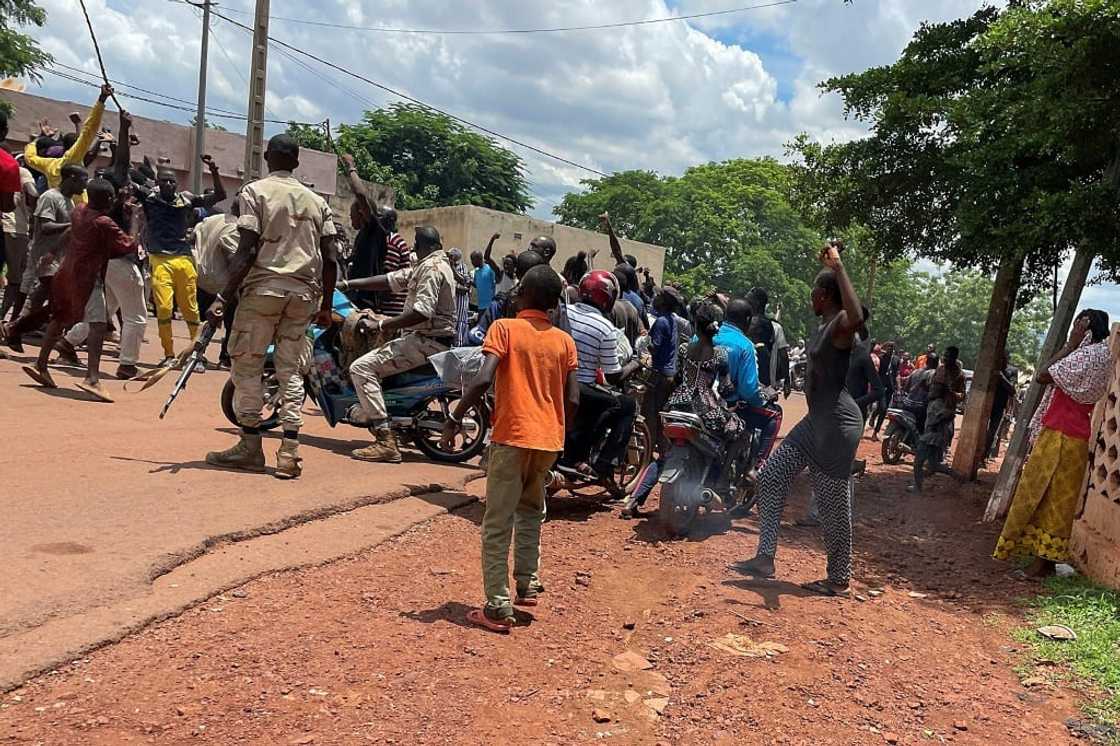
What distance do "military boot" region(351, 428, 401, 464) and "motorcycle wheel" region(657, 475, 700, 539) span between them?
7.02ft

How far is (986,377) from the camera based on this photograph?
10945 millimetres

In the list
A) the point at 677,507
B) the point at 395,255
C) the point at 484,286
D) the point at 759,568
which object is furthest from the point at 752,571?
the point at 484,286

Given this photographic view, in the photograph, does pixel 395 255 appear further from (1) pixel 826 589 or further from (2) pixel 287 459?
(1) pixel 826 589

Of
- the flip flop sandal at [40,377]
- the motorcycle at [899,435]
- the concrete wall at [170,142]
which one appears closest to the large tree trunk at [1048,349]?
the motorcycle at [899,435]

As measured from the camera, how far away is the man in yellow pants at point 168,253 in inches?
382

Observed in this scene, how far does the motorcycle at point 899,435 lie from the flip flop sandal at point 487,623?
8.79 metres

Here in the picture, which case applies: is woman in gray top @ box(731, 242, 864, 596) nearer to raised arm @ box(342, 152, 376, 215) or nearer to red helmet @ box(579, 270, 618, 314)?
red helmet @ box(579, 270, 618, 314)

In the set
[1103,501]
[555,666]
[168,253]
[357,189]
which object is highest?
[357,189]

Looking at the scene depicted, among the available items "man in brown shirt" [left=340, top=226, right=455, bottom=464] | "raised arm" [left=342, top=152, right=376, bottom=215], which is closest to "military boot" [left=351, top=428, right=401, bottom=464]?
"man in brown shirt" [left=340, top=226, right=455, bottom=464]

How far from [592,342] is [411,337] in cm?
158

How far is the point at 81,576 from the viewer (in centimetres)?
365

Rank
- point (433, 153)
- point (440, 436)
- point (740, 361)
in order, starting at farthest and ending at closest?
point (433, 153), point (440, 436), point (740, 361)

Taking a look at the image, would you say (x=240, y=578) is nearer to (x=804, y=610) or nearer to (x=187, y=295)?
(x=804, y=610)

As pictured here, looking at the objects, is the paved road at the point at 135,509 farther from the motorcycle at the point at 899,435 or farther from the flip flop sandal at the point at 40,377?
the motorcycle at the point at 899,435
